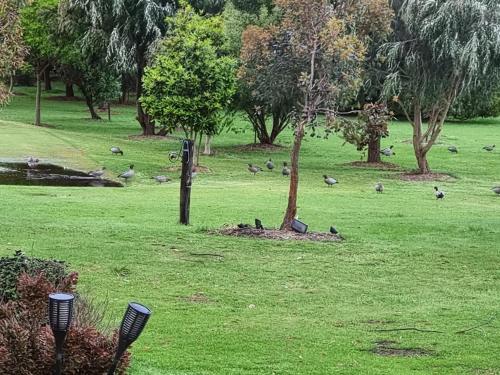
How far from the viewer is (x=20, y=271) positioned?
24.8 ft

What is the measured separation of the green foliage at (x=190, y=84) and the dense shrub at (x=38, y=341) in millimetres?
22885

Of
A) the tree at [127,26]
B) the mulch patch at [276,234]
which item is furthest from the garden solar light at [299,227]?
the tree at [127,26]

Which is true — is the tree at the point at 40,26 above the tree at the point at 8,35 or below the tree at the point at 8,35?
above

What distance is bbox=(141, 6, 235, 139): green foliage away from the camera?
29844 mm

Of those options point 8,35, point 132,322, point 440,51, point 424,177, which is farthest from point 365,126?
point 424,177

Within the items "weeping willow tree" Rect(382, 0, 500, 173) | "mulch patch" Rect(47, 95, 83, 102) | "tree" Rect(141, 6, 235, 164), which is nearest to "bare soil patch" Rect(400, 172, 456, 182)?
"weeping willow tree" Rect(382, 0, 500, 173)

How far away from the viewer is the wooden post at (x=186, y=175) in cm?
1730

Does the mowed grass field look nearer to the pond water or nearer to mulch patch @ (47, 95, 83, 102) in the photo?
the pond water

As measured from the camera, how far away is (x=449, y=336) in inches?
393

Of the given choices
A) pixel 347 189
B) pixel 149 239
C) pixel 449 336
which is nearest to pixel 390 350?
pixel 449 336

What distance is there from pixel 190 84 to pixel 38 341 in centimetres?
2399

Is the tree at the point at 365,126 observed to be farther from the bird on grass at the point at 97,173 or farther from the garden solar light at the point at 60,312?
the bird on grass at the point at 97,173

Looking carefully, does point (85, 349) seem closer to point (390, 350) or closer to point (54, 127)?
point (390, 350)

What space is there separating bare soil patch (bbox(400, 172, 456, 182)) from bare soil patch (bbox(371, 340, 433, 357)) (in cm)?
2326
